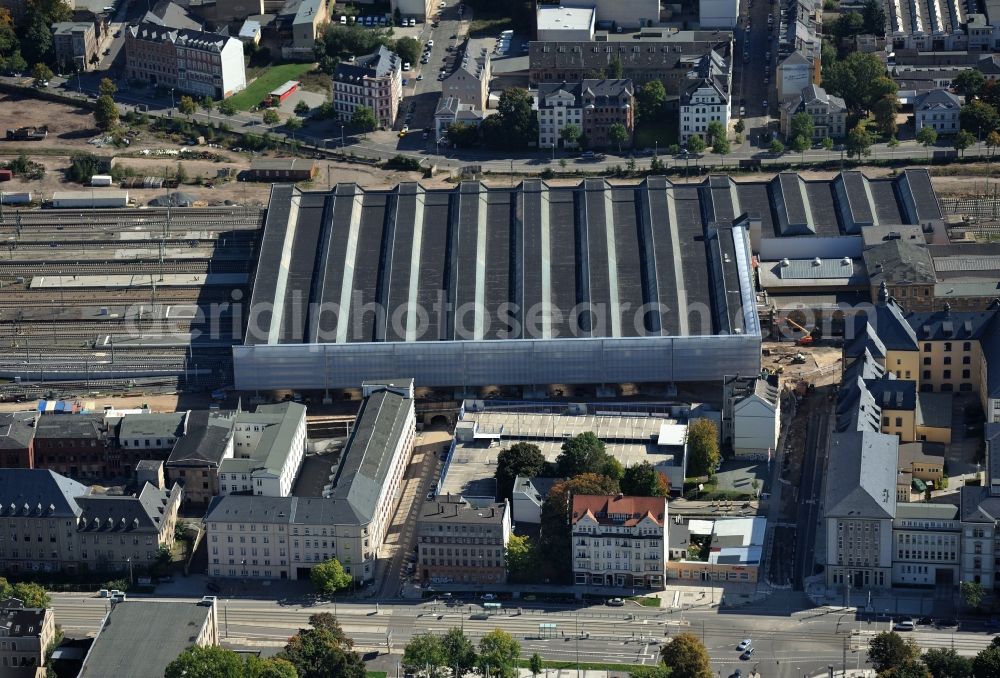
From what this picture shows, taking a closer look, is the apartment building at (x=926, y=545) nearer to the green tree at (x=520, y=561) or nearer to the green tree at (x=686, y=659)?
the green tree at (x=686, y=659)

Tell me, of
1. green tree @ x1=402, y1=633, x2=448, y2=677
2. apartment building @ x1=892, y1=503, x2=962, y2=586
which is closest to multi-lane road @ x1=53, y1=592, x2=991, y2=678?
green tree @ x1=402, y1=633, x2=448, y2=677

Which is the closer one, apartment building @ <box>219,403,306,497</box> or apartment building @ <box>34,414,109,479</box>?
apartment building @ <box>219,403,306,497</box>

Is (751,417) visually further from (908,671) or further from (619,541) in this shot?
(908,671)

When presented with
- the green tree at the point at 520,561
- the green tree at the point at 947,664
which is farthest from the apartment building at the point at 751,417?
the green tree at the point at 947,664

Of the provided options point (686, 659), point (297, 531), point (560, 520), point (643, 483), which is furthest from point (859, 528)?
point (297, 531)

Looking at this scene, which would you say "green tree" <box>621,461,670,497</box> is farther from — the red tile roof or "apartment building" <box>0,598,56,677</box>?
"apartment building" <box>0,598,56,677</box>

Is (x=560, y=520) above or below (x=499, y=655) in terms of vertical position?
above
